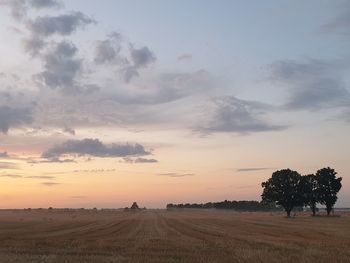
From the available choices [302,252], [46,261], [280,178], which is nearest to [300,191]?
[280,178]

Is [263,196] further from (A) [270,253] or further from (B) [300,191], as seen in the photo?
(A) [270,253]

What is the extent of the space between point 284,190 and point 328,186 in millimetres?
11015

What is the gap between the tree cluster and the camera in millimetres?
135625

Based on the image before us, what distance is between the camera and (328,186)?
137 m

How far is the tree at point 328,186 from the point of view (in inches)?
5389

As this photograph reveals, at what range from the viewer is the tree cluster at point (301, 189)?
135625 millimetres

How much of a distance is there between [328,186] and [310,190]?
436 centimetres

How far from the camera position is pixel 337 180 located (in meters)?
137

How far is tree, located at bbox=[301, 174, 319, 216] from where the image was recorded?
13688cm

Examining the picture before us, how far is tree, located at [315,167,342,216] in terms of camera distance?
137m

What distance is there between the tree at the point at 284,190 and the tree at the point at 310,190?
140 centimetres

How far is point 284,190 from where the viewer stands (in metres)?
136

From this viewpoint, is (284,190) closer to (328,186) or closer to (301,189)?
(301,189)

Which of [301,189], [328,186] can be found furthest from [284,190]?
[328,186]
